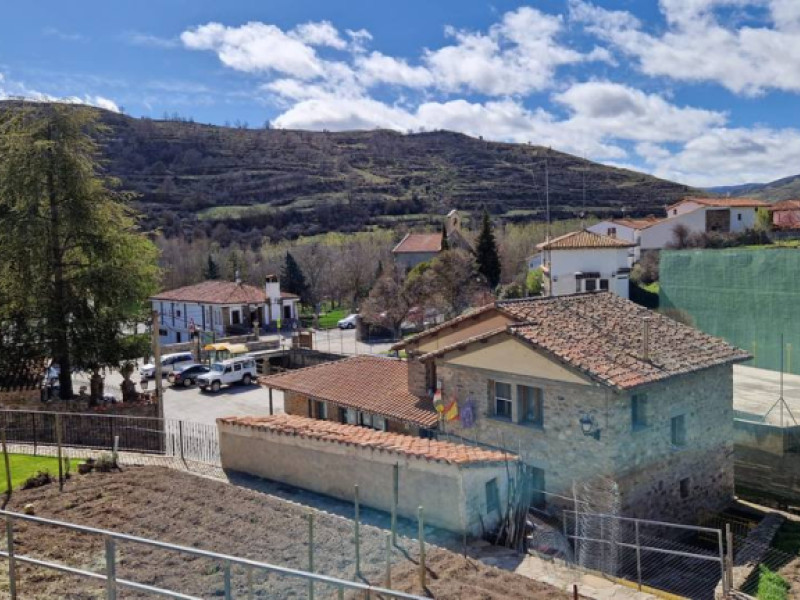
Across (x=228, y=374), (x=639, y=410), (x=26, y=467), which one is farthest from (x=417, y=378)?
(x=228, y=374)

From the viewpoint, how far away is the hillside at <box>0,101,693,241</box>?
120 metres

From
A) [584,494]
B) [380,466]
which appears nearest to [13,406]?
[380,466]

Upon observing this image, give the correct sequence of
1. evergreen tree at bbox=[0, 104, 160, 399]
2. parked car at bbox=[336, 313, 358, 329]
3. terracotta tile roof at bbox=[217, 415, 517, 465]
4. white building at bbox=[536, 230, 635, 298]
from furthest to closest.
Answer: parked car at bbox=[336, 313, 358, 329] → white building at bbox=[536, 230, 635, 298] → evergreen tree at bbox=[0, 104, 160, 399] → terracotta tile roof at bbox=[217, 415, 517, 465]

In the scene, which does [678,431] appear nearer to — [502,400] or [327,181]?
[502,400]

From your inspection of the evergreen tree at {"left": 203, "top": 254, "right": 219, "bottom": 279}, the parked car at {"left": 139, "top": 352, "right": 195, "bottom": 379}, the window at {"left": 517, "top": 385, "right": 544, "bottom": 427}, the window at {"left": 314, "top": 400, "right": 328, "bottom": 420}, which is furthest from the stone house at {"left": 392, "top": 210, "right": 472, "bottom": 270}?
the window at {"left": 517, "top": 385, "right": 544, "bottom": 427}

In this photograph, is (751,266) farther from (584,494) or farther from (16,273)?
(16,273)

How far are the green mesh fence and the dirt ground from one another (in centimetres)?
2729

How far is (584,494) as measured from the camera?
15.6 metres

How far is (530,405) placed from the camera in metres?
16.8

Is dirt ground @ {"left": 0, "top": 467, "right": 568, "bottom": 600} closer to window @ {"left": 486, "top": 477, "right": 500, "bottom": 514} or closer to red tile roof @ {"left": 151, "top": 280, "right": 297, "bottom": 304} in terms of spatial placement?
window @ {"left": 486, "top": 477, "right": 500, "bottom": 514}

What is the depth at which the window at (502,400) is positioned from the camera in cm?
1722

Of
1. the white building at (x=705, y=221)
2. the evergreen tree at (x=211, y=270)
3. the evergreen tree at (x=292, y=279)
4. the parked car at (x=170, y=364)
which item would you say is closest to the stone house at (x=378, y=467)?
the parked car at (x=170, y=364)

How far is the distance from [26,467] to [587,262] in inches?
1236

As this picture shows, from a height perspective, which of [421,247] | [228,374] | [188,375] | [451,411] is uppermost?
[421,247]
